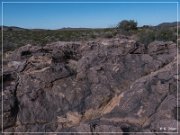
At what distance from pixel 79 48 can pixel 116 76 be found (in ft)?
8.64

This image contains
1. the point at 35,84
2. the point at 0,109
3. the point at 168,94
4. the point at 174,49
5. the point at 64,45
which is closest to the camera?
the point at 168,94

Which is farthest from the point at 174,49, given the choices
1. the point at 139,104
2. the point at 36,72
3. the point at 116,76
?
the point at 36,72

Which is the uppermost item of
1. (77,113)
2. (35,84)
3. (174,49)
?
(174,49)

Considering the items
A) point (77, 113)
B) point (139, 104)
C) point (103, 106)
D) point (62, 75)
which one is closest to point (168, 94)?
point (139, 104)

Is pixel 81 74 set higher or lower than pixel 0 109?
higher

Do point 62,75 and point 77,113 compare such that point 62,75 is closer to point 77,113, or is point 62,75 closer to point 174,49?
point 77,113

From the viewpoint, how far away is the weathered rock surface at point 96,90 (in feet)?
32.8

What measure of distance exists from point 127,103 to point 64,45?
447 centimetres

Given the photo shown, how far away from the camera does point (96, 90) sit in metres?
11.4

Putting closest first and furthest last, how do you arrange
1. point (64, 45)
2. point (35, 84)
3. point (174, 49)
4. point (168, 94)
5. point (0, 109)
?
1. point (168, 94)
2. point (0, 109)
3. point (35, 84)
4. point (174, 49)
5. point (64, 45)

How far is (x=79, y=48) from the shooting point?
45.7 ft

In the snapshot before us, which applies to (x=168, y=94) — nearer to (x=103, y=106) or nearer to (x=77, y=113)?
(x=103, y=106)

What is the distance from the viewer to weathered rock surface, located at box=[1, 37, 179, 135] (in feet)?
32.8

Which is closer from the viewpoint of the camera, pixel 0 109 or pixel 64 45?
pixel 0 109
